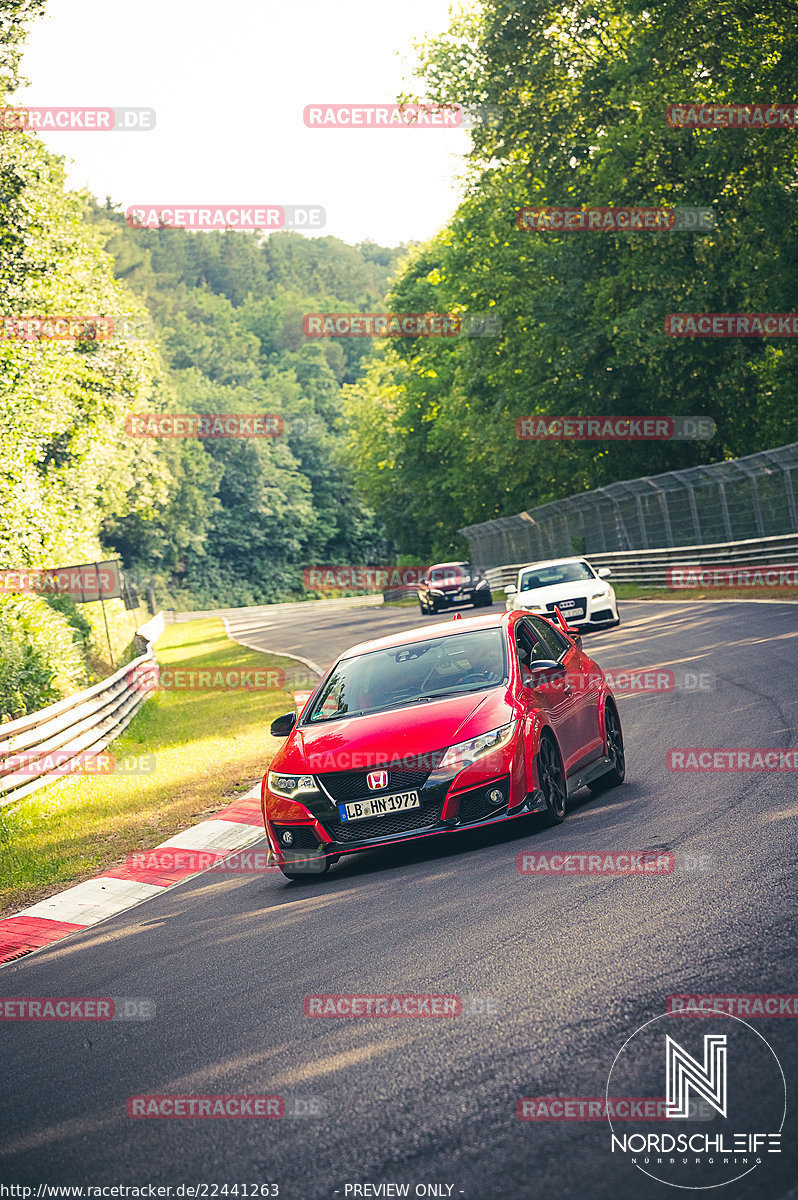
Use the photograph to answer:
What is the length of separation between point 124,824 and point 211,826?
1.28m

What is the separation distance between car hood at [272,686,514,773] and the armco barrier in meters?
5.85

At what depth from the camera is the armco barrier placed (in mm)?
13820

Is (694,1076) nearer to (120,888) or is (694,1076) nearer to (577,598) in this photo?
(120,888)

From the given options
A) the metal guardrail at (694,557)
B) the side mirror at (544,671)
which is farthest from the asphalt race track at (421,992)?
the metal guardrail at (694,557)

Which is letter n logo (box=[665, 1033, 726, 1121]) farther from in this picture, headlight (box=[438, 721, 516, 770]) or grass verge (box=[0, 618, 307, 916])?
grass verge (box=[0, 618, 307, 916])

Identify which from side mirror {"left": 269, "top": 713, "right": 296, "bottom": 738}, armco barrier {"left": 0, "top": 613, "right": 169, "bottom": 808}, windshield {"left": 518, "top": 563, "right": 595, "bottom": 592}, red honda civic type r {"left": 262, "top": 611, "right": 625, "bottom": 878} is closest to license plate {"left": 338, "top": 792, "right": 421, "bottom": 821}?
red honda civic type r {"left": 262, "top": 611, "right": 625, "bottom": 878}

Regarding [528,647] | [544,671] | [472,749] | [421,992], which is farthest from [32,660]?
[421,992]

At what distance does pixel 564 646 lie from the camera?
1052 cm

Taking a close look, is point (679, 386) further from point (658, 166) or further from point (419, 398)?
point (419, 398)

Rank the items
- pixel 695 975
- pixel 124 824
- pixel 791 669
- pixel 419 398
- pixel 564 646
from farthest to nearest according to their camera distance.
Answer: pixel 419 398 → pixel 791 669 → pixel 124 824 → pixel 564 646 → pixel 695 975

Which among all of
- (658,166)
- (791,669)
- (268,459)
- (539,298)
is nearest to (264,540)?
(268,459)

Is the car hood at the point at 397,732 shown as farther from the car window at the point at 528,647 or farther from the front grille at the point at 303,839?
the car window at the point at 528,647

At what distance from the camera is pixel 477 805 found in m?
8.09

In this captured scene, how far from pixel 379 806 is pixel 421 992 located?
2.82 m
